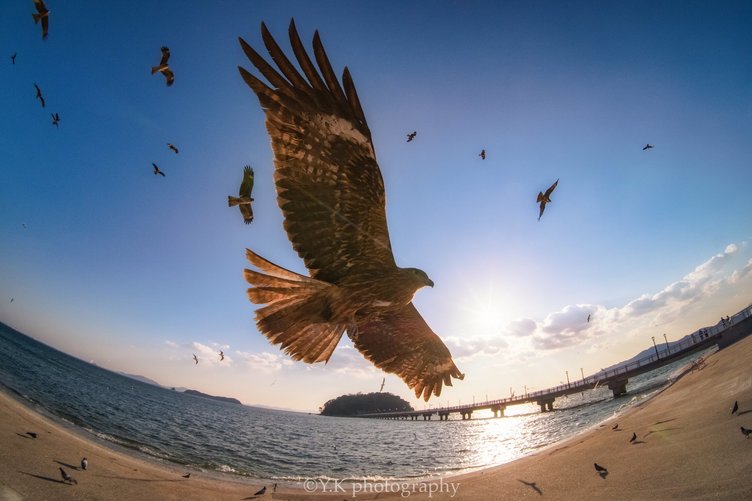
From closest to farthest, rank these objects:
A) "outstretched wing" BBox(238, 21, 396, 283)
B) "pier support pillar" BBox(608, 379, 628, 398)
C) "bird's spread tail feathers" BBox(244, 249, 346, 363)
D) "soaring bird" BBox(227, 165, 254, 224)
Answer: "outstretched wing" BBox(238, 21, 396, 283)
"bird's spread tail feathers" BBox(244, 249, 346, 363)
"soaring bird" BBox(227, 165, 254, 224)
"pier support pillar" BBox(608, 379, 628, 398)

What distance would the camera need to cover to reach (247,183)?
14.4 feet

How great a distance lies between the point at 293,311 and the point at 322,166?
1944 millimetres

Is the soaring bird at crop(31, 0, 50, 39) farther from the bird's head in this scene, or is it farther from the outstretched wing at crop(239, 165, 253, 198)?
the bird's head

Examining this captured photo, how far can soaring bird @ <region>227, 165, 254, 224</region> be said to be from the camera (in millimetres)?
4266

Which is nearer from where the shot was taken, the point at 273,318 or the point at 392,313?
the point at 273,318

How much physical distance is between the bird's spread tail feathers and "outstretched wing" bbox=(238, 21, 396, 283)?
0.30m

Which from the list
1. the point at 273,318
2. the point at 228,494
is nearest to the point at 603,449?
the point at 273,318

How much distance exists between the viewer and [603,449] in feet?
20.9

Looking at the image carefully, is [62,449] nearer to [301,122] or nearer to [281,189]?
[281,189]

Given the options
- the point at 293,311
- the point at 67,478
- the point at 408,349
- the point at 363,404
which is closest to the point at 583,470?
the point at 408,349

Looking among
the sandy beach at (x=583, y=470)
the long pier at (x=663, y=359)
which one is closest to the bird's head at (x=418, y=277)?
the sandy beach at (x=583, y=470)

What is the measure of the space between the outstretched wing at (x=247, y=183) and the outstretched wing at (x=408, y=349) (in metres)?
2.87

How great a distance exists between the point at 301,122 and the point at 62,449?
11.1m

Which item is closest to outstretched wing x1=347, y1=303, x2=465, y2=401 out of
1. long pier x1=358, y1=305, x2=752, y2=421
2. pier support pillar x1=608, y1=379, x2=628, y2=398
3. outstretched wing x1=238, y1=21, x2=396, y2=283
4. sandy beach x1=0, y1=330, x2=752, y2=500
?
outstretched wing x1=238, y1=21, x2=396, y2=283
